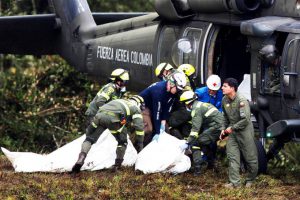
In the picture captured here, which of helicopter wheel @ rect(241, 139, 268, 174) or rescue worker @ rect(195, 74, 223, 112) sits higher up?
rescue worker @ rect(195, 74, 223, 112)

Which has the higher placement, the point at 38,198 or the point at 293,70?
the point at 293,70

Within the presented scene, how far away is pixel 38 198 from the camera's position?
1225 cm

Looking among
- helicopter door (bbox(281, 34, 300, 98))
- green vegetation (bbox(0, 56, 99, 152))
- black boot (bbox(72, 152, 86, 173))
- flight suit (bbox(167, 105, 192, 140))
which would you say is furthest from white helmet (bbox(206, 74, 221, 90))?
green vegetation (bbox(0, 56, 99, 152))

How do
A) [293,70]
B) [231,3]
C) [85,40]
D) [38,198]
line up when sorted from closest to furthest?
[38,198], [293,70], [231,3], [85,40]

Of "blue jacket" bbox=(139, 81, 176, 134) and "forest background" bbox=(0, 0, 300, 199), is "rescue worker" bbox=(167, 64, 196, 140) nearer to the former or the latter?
"blue jacket" bbox=(139, 81, 176, 134)

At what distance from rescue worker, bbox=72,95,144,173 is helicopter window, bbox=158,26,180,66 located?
1.98m

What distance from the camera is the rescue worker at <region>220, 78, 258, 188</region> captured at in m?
12.9

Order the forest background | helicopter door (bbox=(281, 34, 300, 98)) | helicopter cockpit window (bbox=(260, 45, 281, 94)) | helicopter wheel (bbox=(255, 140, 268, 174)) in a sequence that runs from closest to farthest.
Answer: the forest background < helicopter door (bbox=(281, 34, 300, 98)) < helicopter cockpit window (bbox=(260, 45, 281, 94)) < helicopter wheel (bbox=(255, 140, 268, 174))

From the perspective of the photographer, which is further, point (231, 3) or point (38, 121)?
point (38, 121)

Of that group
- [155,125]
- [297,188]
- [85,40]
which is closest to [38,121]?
[85,40]

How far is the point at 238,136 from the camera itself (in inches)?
516

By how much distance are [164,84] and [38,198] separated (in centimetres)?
333

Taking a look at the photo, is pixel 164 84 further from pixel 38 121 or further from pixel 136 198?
pixel 38 121

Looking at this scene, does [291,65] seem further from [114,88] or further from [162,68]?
[114,88]
